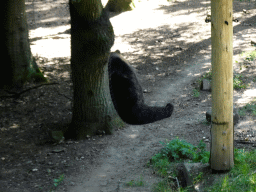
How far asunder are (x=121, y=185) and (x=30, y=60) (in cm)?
542

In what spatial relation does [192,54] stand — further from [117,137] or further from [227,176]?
[227,176]

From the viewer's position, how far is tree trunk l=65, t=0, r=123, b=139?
6.00 meters

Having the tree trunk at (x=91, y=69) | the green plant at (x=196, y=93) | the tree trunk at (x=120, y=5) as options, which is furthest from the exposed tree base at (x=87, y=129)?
the tree trunk at (x=120, y=5)

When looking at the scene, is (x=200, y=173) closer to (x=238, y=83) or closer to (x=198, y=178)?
(x=198, y=178)

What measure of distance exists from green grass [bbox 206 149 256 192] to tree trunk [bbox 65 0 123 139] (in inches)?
122

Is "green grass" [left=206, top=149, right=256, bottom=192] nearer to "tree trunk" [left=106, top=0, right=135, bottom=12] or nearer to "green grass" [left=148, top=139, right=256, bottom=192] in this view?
"green grass" [left=148, top=139, right=256, bottom=192]

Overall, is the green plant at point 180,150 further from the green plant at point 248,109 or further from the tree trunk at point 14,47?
the tree trunk at point 14,47

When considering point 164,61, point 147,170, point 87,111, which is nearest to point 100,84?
point 87,111

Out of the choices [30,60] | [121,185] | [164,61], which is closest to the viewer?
[121,185]

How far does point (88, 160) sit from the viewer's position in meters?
5.69

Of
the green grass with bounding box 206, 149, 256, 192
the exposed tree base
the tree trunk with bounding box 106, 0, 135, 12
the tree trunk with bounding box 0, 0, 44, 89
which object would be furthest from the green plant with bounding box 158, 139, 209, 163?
the tree trunk with bounding box 106, 0, 135, 12

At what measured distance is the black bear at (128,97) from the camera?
21.8 ft

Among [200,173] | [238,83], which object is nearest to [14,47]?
[238,83]

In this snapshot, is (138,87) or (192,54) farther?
(192,54)
